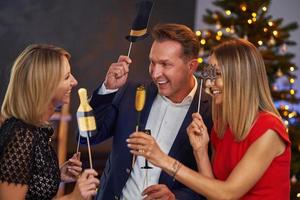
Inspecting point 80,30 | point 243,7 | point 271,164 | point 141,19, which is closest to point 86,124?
point 141,19

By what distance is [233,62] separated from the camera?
83.7 inches

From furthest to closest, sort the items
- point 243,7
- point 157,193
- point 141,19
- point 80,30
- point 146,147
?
point 80,30 < point 243,7 < point 141,19 < point 157,193 < point 146,147

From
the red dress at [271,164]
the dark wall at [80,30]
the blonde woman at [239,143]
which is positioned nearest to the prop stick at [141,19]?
the blonde woman at [239,143]

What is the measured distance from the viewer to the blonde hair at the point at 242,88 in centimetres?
211

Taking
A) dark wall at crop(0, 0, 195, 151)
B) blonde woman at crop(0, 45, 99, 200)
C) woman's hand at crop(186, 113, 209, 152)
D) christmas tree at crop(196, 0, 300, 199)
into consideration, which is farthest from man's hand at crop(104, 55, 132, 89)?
dark wall at crop(0, 0, 195, 151)

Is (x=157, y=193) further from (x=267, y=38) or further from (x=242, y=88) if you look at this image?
(x=267, y=38)

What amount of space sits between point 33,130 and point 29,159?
11 cm

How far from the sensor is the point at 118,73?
8.20 ft

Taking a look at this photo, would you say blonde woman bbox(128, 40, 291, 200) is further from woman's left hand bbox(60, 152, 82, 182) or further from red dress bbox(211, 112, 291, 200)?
woman's left hand bbox(60, 152, 82, 182)

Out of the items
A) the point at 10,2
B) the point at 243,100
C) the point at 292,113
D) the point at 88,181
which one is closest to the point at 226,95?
the point at 243,100

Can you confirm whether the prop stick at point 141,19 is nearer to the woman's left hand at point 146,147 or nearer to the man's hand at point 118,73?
the man's hand at point 118,73

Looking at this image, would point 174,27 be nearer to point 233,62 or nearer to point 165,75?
point 165,75

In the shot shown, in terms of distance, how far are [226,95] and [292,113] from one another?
2238 mm

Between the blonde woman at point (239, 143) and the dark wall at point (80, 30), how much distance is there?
10.3 feet
